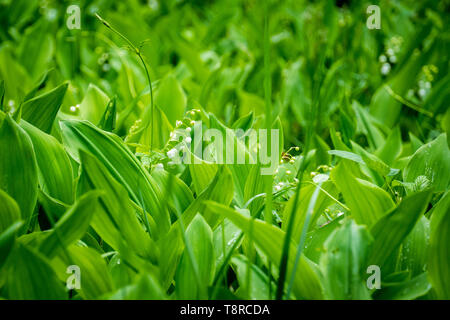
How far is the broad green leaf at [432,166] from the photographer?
1.38 m

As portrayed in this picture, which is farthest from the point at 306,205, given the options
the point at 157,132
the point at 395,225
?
the point at 157,132

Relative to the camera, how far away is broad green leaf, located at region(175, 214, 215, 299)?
3.27 feet

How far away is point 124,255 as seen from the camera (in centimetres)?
101

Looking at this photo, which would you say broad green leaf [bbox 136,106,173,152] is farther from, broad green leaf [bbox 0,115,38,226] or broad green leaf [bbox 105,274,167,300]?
broad green leaf [bbox 105,274,167,300]

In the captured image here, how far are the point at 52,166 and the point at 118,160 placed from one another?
0.20 m

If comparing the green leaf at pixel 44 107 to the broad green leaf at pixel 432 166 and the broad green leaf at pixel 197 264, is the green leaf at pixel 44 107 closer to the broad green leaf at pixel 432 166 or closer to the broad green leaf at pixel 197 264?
the broad green leaf at pixel 197 264

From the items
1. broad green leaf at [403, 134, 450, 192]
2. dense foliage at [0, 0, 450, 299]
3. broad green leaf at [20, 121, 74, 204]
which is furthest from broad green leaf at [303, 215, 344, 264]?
broad green leaf at [20, 121, 74, 204]

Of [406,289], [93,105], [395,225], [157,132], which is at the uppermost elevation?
[93,105]

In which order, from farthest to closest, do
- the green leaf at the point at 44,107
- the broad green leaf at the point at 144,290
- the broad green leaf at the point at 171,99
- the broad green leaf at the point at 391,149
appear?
1. the broad green leaf at the point at 171,99
2. the broad green leaf at the point at 391,149
3. the green leaf at the point at 44,107
4. the broad green leaf at the point at 144,290

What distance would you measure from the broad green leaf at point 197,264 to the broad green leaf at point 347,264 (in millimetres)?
238

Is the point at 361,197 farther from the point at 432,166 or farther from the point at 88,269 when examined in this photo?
the point at 88,269

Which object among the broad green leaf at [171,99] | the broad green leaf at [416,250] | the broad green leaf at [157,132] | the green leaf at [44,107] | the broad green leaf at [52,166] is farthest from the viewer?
the broad green leaf at [171,99]

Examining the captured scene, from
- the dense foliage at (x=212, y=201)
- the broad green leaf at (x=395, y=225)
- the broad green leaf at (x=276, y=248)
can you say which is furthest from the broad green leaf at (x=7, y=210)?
the broad green leaf at (x=395, y=225)

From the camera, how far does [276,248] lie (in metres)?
0.97
